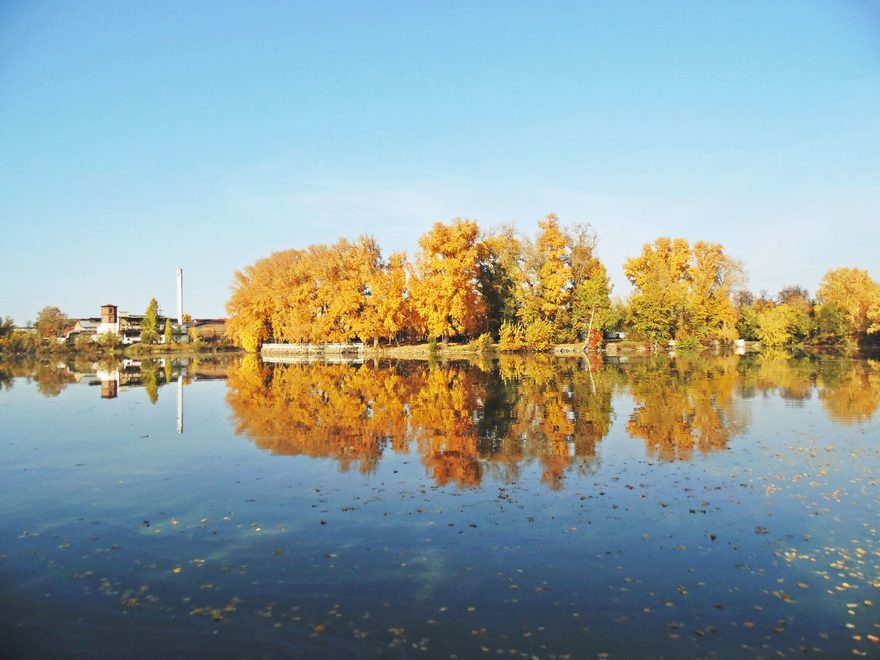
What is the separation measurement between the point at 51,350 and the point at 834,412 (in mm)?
94182

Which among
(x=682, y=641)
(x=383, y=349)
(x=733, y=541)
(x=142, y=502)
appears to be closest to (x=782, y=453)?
(x=733, y=541)

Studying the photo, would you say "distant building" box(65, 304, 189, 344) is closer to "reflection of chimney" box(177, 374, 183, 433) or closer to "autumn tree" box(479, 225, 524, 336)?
"autumn tree" box(479, 225, 524, 336)

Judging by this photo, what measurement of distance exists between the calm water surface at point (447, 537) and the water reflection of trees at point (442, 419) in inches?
7.1

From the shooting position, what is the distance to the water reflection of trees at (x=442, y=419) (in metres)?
15.3

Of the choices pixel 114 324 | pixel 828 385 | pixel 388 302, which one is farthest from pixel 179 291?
pixel 828 385

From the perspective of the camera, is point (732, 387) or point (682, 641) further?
point (732, 387)

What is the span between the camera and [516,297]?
7025cm

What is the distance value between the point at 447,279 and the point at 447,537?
174 ft

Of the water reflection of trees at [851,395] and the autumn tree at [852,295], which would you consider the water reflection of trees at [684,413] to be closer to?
the water reflection of trees at [851,395]

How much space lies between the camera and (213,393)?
32.6m

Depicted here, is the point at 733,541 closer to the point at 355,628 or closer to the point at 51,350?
the point at 355,628

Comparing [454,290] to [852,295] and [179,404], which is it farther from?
[852,295]

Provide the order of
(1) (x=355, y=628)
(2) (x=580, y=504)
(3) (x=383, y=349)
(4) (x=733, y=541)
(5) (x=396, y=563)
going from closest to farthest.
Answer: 1. (1) (x=355, y=628)
2. (5) (x=396, y=563)
3. (4) (x=733, y=541)
4. (2) (x=580, y=504)
5. (3) (x=383, y=349)

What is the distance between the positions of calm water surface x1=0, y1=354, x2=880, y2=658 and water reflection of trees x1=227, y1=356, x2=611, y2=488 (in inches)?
7.1
